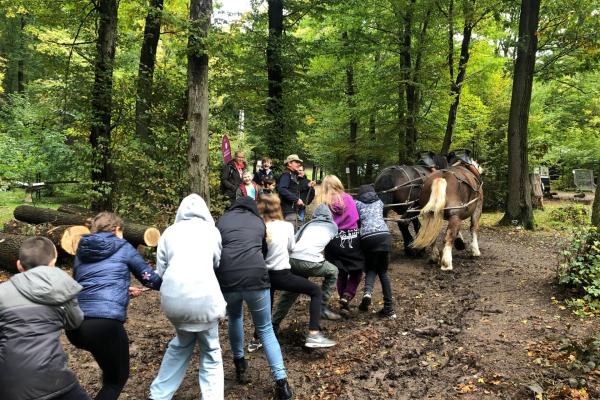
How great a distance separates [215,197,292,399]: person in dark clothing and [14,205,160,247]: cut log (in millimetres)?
3967

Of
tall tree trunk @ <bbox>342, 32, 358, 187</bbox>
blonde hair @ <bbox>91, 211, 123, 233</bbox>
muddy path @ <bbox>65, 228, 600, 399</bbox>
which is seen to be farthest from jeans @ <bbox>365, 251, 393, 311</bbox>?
tall tree trunk @ <bbox>342, 32, 358, 187</bbox>

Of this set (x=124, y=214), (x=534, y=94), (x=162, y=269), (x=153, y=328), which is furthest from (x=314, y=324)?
(x=534, y=94)

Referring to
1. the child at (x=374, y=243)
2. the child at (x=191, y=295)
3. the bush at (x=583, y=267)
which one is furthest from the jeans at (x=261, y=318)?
the bush at (x=583, y=267)

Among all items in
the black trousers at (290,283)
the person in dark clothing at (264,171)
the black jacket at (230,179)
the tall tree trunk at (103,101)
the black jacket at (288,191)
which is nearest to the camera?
the black trousers at (290,283)

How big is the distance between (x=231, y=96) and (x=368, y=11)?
28.2ft

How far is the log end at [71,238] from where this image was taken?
7036 mm

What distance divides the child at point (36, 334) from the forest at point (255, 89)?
185 inches


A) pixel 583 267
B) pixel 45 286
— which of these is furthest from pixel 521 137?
pixel 45 286

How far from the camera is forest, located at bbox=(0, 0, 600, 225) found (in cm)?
907

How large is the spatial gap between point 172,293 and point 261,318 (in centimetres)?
100

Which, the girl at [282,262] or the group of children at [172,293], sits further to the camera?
the girl at [282,262]

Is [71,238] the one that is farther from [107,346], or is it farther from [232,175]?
[107,346]

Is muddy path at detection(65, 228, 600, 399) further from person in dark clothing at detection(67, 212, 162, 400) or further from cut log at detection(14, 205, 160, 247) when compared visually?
cut log at detection(14, 205, 160, 247)

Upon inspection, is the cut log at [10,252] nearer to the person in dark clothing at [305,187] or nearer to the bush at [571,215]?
the person in dark clothing at [305,187]
